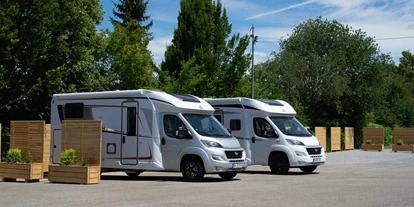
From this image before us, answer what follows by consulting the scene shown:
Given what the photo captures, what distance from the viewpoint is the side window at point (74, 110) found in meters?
18.8

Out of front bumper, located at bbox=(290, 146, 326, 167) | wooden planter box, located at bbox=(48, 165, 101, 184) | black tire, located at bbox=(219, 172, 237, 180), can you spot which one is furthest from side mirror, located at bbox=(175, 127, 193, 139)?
front bumper, located at bbox=(290, 146, 326, 167)

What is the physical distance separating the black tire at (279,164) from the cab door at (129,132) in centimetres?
519

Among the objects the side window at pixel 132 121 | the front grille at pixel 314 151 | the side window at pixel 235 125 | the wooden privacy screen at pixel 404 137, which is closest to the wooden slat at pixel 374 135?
the wooden privacy screen at pixel 404 137

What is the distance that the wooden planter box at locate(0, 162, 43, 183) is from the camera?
1698cm

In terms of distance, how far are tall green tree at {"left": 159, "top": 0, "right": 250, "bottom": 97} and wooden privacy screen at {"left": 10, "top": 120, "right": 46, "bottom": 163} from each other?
19591mm

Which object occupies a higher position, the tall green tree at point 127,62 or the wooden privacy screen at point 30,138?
the tall green tree at point 127,62

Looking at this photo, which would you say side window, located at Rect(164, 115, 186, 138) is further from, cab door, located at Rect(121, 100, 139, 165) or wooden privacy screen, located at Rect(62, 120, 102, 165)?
wooden privacy screen, located at Rect(62, 120, 102, 165)

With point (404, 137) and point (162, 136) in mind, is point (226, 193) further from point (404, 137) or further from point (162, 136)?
point (404, 137)

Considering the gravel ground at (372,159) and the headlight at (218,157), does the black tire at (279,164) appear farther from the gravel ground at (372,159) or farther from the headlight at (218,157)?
the gravel ground at (372,159)

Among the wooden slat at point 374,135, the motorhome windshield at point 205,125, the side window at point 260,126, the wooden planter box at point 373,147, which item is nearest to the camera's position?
the motorhome windshield at point 205,125

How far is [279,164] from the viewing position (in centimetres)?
2034

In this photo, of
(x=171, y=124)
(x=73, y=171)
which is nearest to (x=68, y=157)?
(x=73, y=171)

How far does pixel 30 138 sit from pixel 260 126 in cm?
783

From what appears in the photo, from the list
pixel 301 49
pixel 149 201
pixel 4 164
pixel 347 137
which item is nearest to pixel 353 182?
pixel 149 201
